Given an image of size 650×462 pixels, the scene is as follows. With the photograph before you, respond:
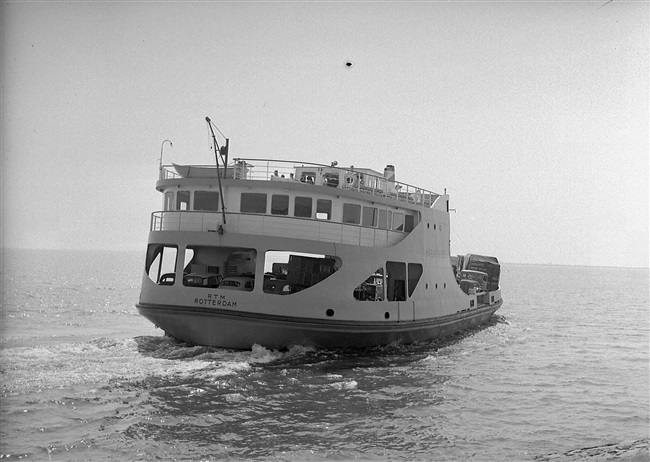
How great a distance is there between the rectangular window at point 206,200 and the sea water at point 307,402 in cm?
433

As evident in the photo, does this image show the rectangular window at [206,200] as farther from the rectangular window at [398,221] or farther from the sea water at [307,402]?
the rectangular window at [398,221]

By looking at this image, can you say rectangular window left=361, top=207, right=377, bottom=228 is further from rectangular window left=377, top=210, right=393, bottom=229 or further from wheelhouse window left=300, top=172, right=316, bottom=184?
wheelhouse window left=300, top=172, right=316, bottom=184

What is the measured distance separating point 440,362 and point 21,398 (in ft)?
38.8

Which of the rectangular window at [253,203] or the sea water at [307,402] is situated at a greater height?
the rectangular window at [253,203]

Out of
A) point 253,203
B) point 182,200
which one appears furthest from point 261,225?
point 182,200

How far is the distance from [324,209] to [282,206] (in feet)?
4.60

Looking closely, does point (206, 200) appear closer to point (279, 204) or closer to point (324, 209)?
point (279, 204)

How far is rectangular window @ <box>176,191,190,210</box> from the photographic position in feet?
64.1

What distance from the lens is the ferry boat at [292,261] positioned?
55.8 ft

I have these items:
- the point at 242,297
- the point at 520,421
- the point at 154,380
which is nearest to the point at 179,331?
the point at 242,297

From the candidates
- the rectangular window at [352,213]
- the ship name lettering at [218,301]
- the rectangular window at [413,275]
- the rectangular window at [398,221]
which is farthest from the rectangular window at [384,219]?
the ship name lettering at [218,301]

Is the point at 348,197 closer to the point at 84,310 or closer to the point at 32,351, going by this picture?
the point at 32,351

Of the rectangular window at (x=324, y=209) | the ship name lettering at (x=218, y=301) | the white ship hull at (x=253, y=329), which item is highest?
the rectangular window at (x=324, y=209)

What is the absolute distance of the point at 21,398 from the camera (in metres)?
12.3
